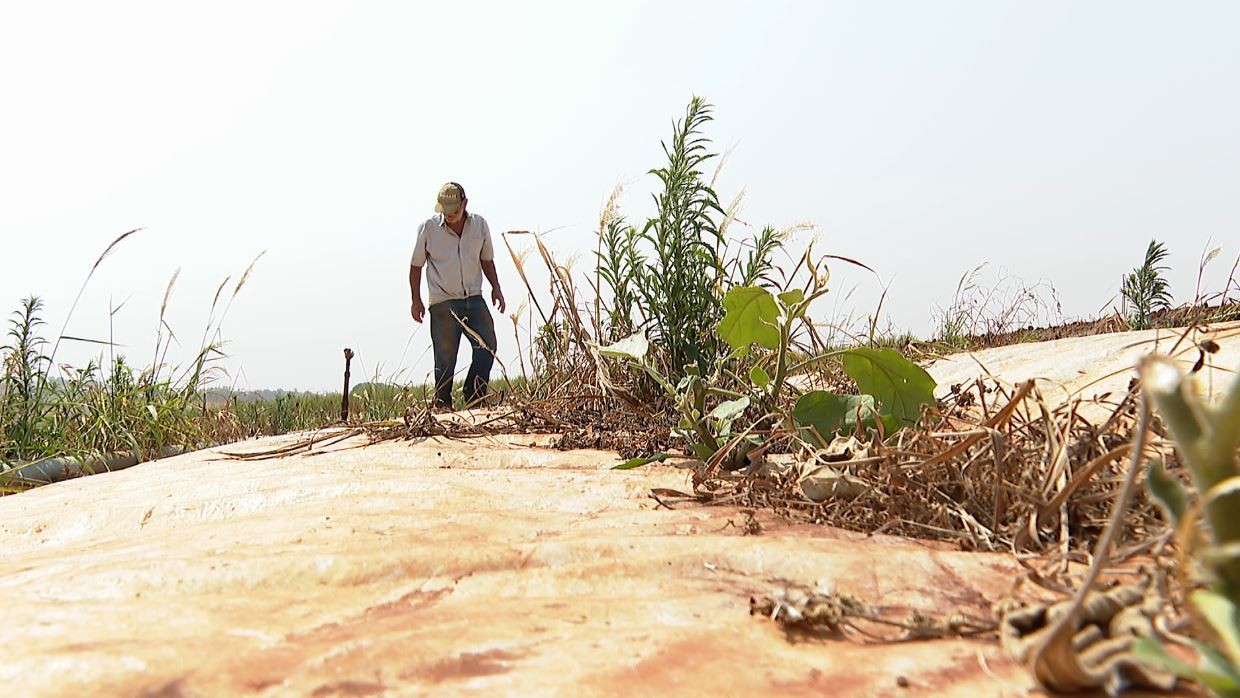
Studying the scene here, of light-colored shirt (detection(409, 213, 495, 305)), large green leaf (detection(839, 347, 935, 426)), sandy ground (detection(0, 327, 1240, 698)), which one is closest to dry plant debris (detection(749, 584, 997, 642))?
sandy ground (detection(0, 327, 1240, 698))

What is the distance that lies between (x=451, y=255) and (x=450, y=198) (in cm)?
43

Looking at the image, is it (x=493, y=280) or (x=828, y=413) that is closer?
(x=828, y=413)

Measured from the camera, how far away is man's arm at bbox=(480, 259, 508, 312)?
6.69 m

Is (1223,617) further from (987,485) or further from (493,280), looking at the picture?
(493,280)

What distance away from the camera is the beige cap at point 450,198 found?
6.38m

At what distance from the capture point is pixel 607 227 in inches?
135

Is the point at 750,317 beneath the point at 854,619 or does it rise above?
above

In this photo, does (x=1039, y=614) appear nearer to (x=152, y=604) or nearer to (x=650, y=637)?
(x=650, y=637)

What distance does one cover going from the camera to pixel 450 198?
638 centimetres

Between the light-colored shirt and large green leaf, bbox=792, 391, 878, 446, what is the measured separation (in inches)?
186

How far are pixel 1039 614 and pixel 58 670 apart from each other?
3.45ft

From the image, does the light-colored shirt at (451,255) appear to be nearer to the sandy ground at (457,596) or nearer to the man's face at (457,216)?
the man's face at (457,216)

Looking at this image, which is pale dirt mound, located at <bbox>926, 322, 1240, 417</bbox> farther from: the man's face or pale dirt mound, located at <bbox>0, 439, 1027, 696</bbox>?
the man's face

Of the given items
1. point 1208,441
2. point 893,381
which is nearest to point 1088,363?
point 893,381
